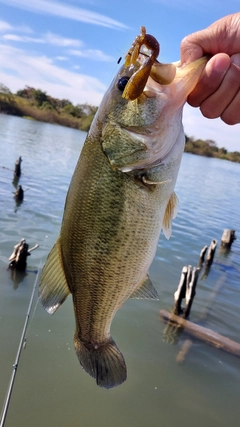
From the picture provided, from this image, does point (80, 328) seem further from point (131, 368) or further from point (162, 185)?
point (131, 368)

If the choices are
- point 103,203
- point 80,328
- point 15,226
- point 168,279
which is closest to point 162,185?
point 103,203

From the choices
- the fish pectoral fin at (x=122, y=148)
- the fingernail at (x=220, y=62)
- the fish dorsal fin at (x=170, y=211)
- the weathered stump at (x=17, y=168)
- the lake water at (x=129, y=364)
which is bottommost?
the lake water at (x=129, y=364)

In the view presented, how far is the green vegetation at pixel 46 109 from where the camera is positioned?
222 ft

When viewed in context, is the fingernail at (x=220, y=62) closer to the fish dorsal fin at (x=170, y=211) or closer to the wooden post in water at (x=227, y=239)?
the fish dorsal fin at (x=170, y=211)

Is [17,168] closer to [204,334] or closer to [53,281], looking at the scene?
[204,334]

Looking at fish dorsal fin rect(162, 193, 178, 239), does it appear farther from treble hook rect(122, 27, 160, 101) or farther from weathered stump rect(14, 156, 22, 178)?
weathered stump rect(14, 156, 22, 178)

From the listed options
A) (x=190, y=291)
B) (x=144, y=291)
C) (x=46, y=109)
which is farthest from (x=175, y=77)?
(x=46, y=109)

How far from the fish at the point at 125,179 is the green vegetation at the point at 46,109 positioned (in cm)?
6735

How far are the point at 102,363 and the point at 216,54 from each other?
192 centimetres

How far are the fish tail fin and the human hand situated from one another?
1604 mm

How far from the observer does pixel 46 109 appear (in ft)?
236

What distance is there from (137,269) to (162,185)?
49 cm

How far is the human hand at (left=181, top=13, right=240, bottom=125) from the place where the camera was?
7.02ft

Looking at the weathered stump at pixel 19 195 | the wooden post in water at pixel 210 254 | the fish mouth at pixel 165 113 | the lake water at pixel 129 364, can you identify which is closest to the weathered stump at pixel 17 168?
the weathered stump at pixel 19 195
